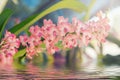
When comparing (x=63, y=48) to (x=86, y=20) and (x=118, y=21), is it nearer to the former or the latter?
(x=86, y=20)

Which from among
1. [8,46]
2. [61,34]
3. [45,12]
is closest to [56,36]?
[61,34]

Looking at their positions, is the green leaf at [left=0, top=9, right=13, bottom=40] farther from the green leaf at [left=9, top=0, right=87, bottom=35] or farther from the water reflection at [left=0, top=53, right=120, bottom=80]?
the water reflection at [left=0, top=53, right=120, bottom=80]

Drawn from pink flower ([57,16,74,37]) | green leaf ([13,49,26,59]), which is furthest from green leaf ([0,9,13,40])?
pink flower ([57,16,74,37])

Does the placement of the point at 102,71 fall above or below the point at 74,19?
below

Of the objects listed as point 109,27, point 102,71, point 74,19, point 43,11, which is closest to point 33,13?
point 43,11

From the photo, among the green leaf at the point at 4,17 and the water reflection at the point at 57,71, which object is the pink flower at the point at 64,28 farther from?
the green leaf at the point at 4,17

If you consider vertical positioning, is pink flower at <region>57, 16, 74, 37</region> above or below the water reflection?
above

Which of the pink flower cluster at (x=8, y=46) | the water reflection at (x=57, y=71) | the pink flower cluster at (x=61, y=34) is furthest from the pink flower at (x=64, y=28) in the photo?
the pink flower cluster at (x=8, y=46)
